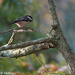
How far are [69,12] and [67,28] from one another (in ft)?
5.52

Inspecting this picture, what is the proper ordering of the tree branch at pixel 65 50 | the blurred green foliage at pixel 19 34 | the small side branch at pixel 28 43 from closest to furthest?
1. the small side branch at pixel 28 43
2. the tree branch at pixel 65 50
3. the blurred green foliage at pixel 19 34

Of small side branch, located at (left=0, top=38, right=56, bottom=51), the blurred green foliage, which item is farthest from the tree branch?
the blurred green foliage

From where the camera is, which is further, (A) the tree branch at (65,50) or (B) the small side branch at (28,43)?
(A) the tree branch at (65,50)

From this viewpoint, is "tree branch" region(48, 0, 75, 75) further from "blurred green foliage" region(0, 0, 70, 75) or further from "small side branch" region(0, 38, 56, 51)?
"blurred green foliage" region(0, 0, 70, 75)

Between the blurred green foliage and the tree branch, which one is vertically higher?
the tree branch

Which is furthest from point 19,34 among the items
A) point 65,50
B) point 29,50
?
point 65,50

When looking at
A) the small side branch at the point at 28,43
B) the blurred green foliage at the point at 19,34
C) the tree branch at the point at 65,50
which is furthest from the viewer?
the blurred green foliage at the point at 19,34

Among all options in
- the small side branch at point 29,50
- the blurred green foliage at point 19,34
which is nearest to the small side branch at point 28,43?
the small side branch at point 29,50

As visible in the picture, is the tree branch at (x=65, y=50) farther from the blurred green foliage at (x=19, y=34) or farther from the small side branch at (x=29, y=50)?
the blurred green foliage at (x=19, y=34)

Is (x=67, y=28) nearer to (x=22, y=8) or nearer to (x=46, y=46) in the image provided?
(x=22, y=8)

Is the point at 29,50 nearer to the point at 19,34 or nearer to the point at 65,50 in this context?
the point at 65,50

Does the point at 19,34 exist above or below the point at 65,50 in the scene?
below

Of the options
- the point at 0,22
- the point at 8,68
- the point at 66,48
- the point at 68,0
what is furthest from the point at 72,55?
the point at 68,0

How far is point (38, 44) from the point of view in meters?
3.04
